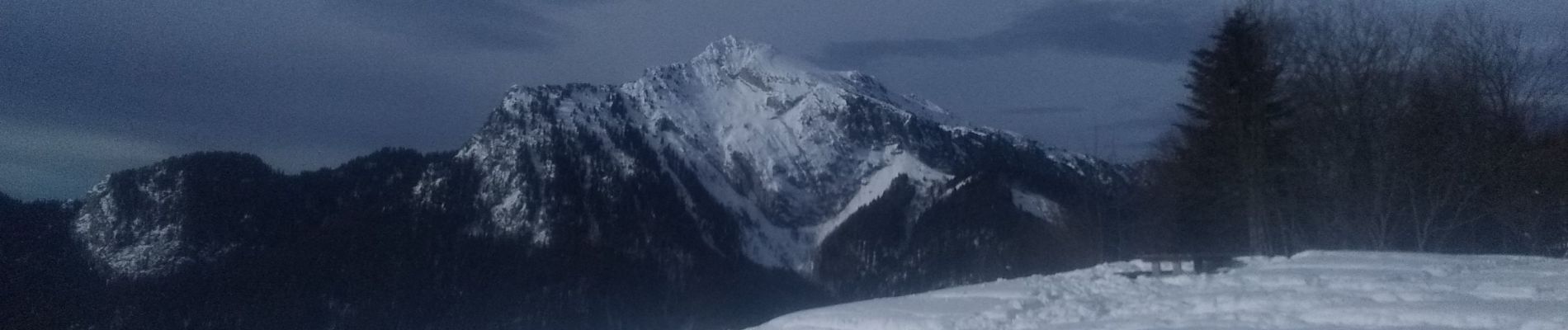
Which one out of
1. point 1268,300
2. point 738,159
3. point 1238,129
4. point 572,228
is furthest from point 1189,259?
point 738,159

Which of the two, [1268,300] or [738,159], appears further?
[738,159]

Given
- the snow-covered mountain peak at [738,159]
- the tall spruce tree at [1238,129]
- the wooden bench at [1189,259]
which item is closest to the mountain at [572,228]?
the snow-covered mountain peak at [738,159]

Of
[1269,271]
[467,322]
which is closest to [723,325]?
[467,322]

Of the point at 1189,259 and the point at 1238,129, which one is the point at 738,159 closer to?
the point at 1238,129

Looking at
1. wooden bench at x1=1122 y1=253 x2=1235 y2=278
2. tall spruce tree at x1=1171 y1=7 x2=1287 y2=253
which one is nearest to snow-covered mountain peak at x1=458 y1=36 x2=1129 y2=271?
tall spruce tree at x1=1171 y1=7 x2=1287 y2=253

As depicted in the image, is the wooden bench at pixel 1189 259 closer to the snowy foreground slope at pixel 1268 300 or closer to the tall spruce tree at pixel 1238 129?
the snowy foreground slope at pixel 1268 300

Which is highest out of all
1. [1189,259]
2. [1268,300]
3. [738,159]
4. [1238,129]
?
[738,159]

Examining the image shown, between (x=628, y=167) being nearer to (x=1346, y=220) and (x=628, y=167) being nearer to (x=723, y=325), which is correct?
(x=723, y=325)
